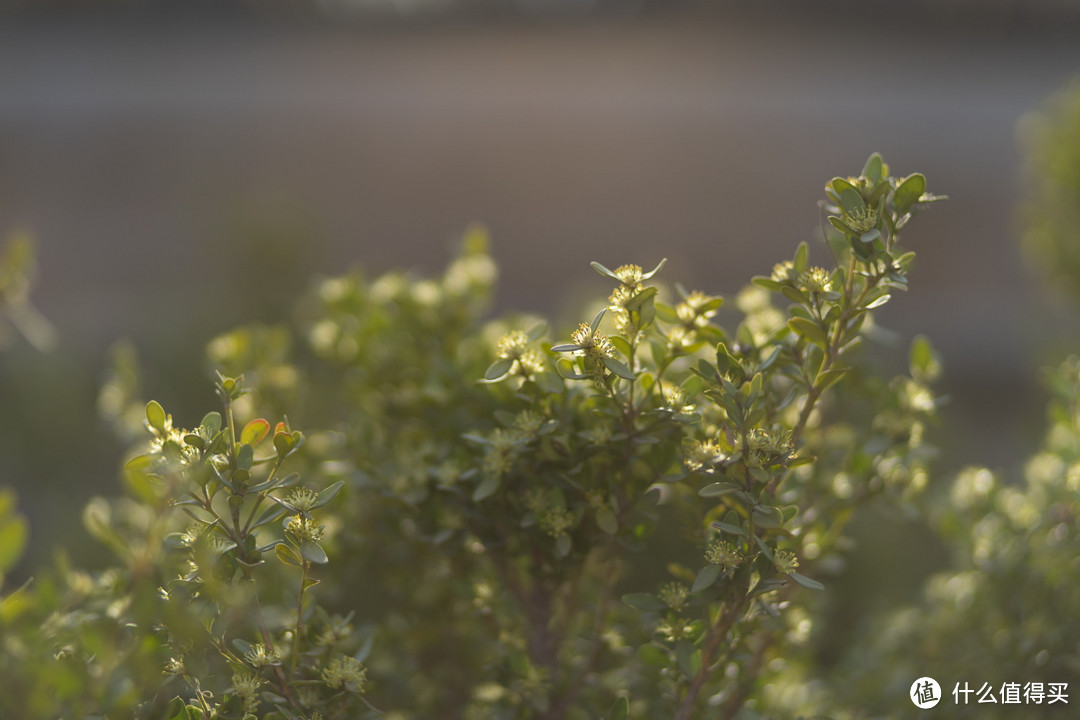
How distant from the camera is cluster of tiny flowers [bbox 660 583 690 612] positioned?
1.82 ft

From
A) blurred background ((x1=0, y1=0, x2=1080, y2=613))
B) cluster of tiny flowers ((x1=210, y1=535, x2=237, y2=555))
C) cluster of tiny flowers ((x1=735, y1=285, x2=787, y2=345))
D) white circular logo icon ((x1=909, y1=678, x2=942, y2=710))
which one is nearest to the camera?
cluster of tiny flowers ((x1=210, y1=535, x2=237, y2=555))

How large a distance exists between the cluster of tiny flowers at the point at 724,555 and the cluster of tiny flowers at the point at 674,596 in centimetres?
5

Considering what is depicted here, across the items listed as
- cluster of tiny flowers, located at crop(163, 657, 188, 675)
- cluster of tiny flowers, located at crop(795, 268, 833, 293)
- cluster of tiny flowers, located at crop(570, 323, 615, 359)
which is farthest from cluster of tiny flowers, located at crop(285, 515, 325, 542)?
cluster of tiny flowers, located at crop(795, 268, 833, 293)

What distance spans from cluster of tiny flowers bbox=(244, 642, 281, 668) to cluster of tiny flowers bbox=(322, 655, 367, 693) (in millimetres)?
42

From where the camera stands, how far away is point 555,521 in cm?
58

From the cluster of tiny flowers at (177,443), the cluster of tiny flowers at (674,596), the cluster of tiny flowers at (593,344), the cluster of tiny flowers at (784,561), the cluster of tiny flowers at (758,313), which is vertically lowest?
the cluster of tiny flowers at (674,596)

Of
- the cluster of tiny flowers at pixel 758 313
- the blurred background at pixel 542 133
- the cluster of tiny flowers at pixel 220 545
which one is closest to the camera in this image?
the cluster of tiny flowers at pixel 220 545

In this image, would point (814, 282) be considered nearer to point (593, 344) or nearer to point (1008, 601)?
point (593, 344)

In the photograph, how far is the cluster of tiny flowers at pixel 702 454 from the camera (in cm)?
53

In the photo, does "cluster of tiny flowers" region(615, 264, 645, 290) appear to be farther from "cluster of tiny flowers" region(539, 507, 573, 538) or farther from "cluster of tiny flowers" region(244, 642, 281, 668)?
"cluster of tiny flowers" region(244, 642, 281, 668)

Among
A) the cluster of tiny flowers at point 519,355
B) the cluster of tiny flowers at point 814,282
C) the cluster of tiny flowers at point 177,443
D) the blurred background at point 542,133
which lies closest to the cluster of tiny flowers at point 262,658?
the cluster of tiny flowers at point 177,443

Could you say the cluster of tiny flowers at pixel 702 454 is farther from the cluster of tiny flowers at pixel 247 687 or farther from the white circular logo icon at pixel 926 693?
the white circular logo icon at pixel 926 693

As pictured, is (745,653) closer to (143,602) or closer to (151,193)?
(143,602)

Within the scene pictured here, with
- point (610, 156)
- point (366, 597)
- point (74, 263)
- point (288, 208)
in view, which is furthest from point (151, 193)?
point (366, 597)
